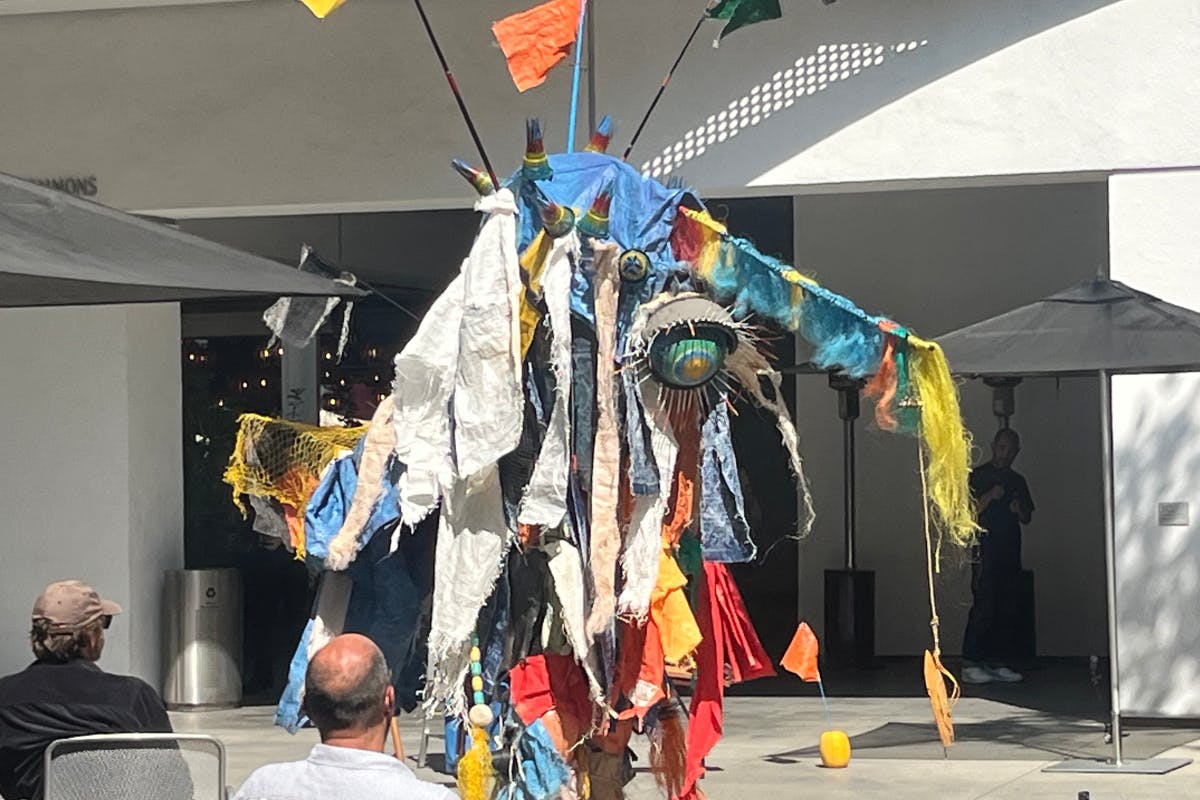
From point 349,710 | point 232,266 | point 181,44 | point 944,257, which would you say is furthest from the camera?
point 944,257

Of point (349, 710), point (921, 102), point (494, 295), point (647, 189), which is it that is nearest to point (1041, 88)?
point (921, 102)

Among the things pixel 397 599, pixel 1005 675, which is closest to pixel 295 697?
pixel 397 599

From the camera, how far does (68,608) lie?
5.11 m

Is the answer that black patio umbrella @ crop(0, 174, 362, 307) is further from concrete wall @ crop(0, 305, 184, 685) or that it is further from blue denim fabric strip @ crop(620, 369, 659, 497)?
concrete wall @ crop(0, 305, 184, 685)

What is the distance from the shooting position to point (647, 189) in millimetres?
6211

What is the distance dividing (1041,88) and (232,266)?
18.1ft

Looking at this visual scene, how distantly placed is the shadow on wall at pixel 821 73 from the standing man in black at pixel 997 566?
3927 millimetres

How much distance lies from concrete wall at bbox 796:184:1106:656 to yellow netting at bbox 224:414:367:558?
7.85m

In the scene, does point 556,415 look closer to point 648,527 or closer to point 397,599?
point 648,527

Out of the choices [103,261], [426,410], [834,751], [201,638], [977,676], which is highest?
[103,261]

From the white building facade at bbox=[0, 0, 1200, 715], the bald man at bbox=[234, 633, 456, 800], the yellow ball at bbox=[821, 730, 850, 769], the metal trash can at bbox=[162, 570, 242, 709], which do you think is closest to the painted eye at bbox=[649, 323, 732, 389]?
the bald man at bbox=[234, 633, 456, 800]

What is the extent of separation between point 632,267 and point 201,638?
6650 mm

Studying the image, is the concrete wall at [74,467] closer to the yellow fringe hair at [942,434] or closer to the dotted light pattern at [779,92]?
the dotted light pattern at [779,92]

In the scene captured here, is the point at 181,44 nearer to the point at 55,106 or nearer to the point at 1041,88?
the point at 55,106
